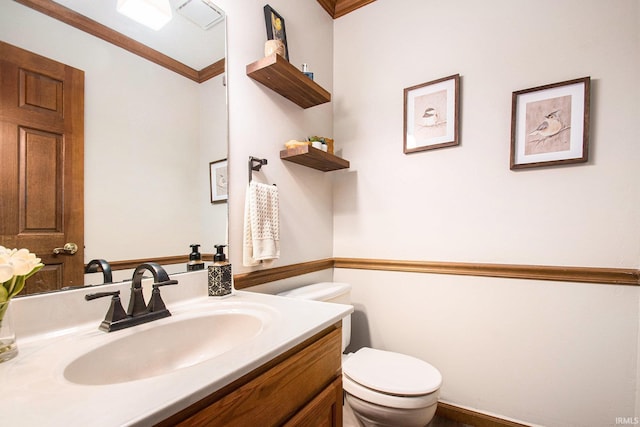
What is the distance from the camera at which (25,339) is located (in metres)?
0.69

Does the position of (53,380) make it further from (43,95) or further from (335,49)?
(335,49)

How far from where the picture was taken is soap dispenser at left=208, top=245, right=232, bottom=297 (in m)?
1.09

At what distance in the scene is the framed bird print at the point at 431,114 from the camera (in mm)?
1561

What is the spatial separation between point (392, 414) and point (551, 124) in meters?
Answer: 1.48

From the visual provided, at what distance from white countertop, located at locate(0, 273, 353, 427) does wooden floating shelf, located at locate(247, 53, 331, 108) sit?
3.45 feet

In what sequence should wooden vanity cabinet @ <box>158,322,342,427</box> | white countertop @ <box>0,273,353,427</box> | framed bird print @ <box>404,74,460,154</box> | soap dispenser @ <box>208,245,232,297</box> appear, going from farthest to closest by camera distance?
framed bird print @ <box>404,74,460,154</box>, soap dispenser @ <box>208,245,232,297</box>, wooden vanity cabinet @ <box>158,322,342,427</box>, white countertop @ <box>0,273,353,427</box>

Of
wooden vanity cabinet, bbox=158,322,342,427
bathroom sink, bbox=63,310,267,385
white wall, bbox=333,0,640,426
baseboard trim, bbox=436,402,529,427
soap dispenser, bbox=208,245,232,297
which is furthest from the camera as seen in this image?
baseboard trim, bbox=436,402,529,427

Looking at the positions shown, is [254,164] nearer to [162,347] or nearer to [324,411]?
[162,347]

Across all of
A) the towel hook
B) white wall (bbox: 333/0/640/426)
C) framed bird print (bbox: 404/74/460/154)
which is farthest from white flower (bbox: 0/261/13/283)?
framed bird print (bbox: 404/74/460/154)

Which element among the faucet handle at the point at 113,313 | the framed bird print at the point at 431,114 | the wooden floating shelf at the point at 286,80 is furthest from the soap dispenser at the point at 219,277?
the framed bird print at the point at 431,114

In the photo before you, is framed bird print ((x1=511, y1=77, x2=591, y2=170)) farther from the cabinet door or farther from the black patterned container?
the black patterned container

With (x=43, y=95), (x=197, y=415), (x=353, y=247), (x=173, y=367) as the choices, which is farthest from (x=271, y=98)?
(x=197, y=415)

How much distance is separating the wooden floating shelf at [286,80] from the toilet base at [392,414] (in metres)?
1.49

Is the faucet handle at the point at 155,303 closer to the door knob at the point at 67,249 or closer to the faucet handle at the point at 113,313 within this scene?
the faucet handle at the point at 113,313
